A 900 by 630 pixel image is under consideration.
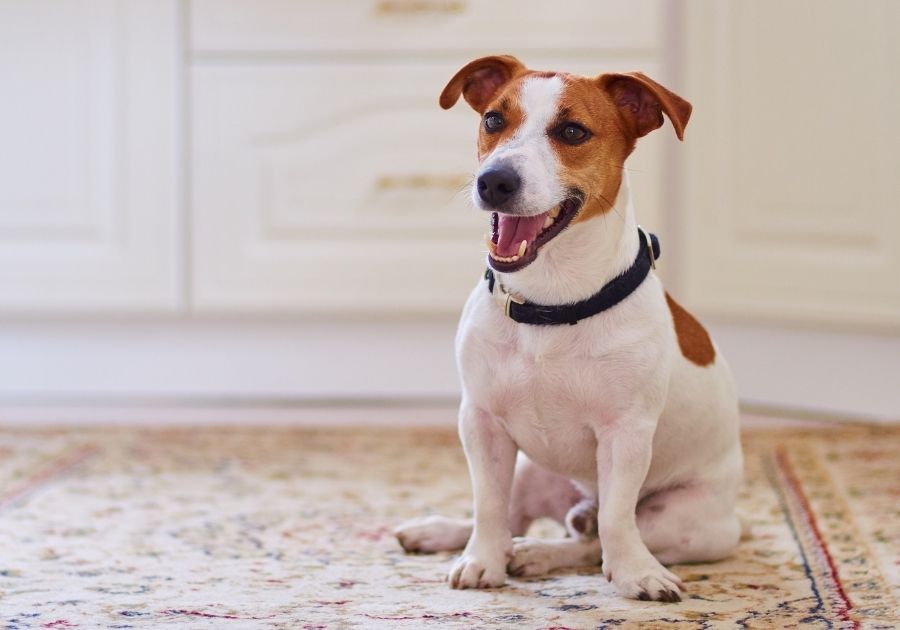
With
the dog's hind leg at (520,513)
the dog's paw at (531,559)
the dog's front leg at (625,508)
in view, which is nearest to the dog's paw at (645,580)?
the dog's front leg at (625,508)

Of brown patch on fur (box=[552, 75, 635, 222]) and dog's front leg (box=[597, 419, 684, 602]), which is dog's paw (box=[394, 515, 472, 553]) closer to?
dog's front leg (box=[597, 419, 684, 602])

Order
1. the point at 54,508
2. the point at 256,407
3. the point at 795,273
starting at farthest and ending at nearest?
the point at 256,407, the point at 795,273, the point at 54,508

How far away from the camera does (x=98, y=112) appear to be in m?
2.46

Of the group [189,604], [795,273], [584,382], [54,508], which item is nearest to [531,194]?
[584,382]

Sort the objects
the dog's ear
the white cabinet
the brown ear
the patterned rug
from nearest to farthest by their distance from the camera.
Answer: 1. the patterned rug
2. the brown ear
3. the dog's ear
4. the white cabinet

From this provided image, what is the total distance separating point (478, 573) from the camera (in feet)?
4.55

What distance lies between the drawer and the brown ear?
1015 mm

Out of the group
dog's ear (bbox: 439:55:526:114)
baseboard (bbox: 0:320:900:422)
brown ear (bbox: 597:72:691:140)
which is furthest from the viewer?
baseboard (bbox: 0:320:900:422)

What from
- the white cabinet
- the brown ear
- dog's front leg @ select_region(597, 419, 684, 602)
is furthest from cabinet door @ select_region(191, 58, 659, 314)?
dog's front leg @ select_region(597, 419, 684, 602)

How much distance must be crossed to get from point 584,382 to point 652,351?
81 millimetres

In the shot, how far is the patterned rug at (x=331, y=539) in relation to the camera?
128cm

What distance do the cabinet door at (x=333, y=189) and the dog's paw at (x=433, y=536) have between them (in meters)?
0.97

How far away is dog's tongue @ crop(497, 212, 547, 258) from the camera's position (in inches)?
52.5

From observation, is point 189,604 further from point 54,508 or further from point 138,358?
point 138,358
